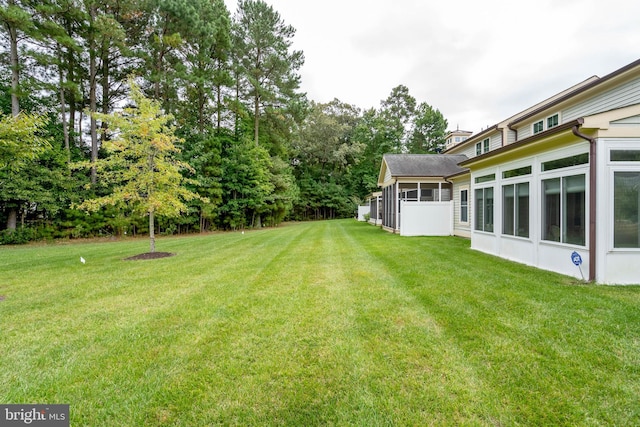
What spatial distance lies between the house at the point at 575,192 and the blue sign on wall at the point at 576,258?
0.05ft

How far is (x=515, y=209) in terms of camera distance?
702cm

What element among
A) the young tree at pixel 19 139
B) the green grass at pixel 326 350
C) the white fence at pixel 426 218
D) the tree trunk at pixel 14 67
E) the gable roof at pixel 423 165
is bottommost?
the green grass at pixel 326 350

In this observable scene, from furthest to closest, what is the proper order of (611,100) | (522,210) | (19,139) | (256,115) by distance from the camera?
1. (256,115)
2. (611,100)
3. (522,210)
4. (19,139)

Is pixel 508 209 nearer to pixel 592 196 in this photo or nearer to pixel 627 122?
pixel 592 196

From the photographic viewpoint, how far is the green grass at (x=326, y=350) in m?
2.05

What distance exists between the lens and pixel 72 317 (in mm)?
3807

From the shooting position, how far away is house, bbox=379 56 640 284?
4.84m

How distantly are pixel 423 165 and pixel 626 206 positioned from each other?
1075 cm

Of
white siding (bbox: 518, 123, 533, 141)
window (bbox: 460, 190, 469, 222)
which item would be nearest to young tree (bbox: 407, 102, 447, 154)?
white siding (bbox: 518, 123, 533, 141)

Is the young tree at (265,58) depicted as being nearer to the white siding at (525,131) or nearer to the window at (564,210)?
the white siding at (525,131)

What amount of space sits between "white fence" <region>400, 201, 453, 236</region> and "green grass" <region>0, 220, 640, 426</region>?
→ 24.6 feet

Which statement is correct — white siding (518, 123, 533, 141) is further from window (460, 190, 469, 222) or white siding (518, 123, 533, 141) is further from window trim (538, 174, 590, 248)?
window trim (538, 174, 590, 248)

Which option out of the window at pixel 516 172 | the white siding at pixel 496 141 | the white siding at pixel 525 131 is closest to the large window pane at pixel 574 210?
the window at pixel 516 172

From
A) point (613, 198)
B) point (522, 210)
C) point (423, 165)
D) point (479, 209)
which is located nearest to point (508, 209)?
point (522, 210)
